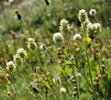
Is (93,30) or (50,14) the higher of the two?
(50,14)

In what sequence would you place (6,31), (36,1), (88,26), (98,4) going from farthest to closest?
(36,1) < (6,31) < (98,4) < (88,26)

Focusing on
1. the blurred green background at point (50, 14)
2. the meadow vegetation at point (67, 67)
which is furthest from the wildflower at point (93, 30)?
the blurred green background at point (50, 14)

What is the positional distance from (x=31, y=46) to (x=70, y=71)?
0.87 meters

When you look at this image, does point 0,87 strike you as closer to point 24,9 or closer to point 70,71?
point 70,71

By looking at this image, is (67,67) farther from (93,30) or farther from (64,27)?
(93,30)

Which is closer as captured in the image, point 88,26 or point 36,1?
point 88,26

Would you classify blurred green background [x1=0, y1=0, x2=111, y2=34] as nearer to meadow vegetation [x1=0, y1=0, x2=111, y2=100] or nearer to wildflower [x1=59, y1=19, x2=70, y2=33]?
meadow vegetation [x1=0, y1=0, x2=111, y2=100]

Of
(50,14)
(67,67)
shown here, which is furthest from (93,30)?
(50,14)

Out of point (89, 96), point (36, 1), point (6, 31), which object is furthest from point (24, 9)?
point (89, 96)

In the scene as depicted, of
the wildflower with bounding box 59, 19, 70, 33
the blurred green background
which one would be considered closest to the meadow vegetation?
the wildflower with bounding box 59, 19, 70, 33

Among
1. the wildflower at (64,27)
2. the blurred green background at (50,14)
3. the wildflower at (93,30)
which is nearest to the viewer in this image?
the wildflower at (93,30)

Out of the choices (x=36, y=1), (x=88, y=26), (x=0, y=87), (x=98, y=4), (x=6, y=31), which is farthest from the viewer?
(x=36, y=1)

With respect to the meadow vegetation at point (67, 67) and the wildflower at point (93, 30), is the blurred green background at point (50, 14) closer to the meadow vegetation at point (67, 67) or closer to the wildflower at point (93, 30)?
the meadow vegetation at point (67, 67)

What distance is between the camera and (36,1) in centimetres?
973
